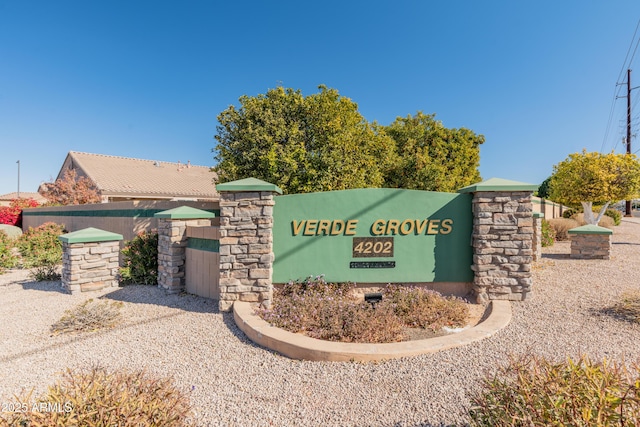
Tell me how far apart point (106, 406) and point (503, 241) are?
20.1 ft

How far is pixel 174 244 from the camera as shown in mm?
7090

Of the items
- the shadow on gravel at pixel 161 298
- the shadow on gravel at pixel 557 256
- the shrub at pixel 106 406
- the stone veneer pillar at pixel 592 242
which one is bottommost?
the shadow on gravel at pixel 161 298

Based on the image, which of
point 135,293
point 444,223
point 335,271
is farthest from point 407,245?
point 135,293

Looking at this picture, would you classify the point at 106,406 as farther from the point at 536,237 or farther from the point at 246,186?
the point at 536,237

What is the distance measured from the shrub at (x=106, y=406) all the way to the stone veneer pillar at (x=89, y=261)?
6.03m

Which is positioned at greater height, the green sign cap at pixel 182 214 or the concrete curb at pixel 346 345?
the green sign cap at pixel 182 214

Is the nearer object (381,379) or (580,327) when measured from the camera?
(381,379)

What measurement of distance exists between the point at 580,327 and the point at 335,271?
151 inches

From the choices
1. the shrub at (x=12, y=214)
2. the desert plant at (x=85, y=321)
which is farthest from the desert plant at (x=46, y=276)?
the shrub at (x=12, y=214)

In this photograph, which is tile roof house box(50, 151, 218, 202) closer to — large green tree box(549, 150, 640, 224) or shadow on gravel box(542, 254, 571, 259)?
shadow on gravel box(542, 254, 571, 259)

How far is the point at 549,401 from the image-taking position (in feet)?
6.30

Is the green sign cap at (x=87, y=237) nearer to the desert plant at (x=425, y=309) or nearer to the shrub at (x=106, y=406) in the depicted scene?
the shrub at (x=106, y=406)

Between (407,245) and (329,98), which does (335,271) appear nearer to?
(407,245)

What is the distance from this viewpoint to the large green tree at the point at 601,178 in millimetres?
14461
